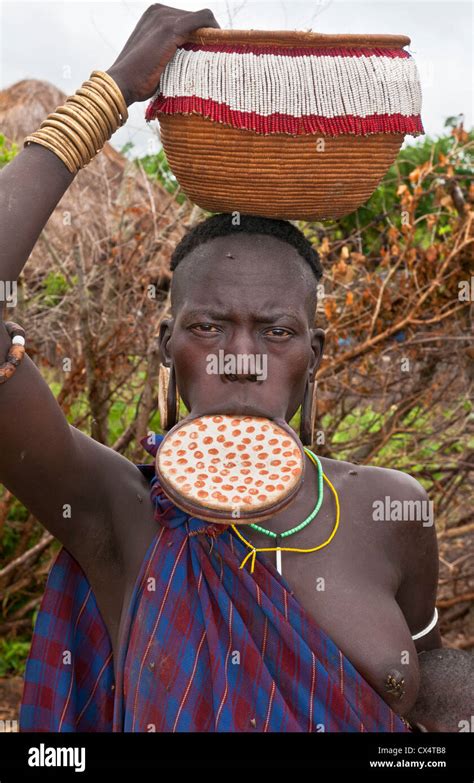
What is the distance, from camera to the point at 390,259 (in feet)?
13.7

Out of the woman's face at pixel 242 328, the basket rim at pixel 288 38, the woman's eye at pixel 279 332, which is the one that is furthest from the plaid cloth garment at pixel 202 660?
the basket rim at pixel 288 38

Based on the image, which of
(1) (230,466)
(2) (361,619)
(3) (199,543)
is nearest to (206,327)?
(1) (230,466)

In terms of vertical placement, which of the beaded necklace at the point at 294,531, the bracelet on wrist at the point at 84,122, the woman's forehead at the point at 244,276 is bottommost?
the beaded necklace at the point at 294,531

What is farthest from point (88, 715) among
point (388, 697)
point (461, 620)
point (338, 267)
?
point (461, 620)

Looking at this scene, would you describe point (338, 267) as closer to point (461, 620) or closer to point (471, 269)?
point (471, 269)

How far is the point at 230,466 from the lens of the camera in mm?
1690

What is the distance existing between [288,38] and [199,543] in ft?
3.20

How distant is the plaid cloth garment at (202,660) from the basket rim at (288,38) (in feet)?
2.90

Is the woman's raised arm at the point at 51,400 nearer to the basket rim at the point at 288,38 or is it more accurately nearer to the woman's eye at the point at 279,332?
the basket rim at the point at 288,38

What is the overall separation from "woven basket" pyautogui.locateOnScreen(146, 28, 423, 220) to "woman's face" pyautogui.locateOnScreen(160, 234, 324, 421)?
0.45ft

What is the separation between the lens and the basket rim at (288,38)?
1.61 meters

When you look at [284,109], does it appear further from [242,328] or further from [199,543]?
[199,543]
